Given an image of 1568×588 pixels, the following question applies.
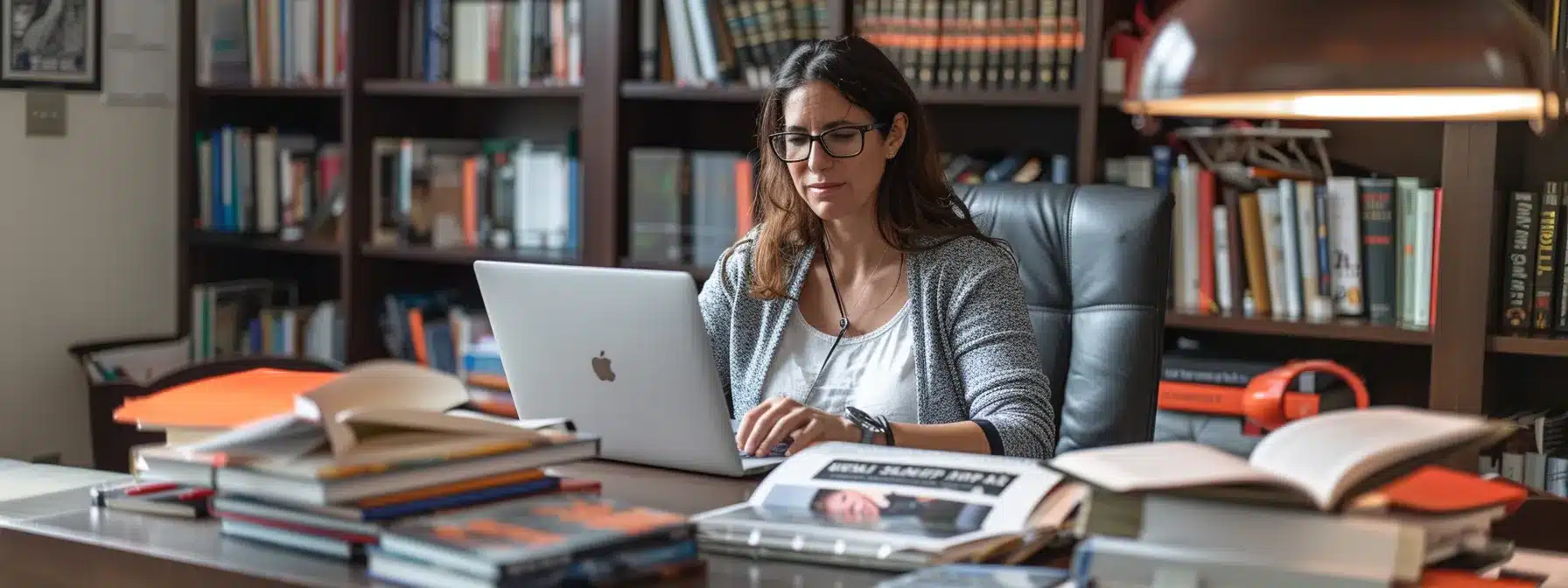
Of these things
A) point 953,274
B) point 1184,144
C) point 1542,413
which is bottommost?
point 1542,413

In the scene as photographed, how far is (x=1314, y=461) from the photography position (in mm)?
1067

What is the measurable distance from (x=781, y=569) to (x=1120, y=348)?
0.95 meters

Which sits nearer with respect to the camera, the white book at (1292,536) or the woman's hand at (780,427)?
the white book at (1292,536)

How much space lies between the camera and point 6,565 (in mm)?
1342

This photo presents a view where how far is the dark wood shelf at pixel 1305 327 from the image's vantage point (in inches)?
99.0

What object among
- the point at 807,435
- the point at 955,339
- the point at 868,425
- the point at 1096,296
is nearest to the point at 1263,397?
the point at 1096,296

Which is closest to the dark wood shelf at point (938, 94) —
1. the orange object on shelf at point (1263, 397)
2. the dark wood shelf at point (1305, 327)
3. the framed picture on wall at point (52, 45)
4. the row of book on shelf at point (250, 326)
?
the dark wood shelf at point (1305, 327)

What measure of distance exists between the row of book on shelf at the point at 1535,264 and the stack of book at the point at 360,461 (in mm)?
1742

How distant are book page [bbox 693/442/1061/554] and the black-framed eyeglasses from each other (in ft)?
2.29

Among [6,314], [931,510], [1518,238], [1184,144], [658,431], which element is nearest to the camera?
[931,510]

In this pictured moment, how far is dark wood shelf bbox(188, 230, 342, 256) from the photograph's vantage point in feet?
11.5

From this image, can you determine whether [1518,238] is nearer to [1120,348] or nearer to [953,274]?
[1120,348]

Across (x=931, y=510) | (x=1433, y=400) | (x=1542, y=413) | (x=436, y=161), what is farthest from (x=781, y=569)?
(x=436, y=161)

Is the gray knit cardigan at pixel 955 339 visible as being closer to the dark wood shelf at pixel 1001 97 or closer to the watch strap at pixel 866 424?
the watch strap at pixel 866 424
